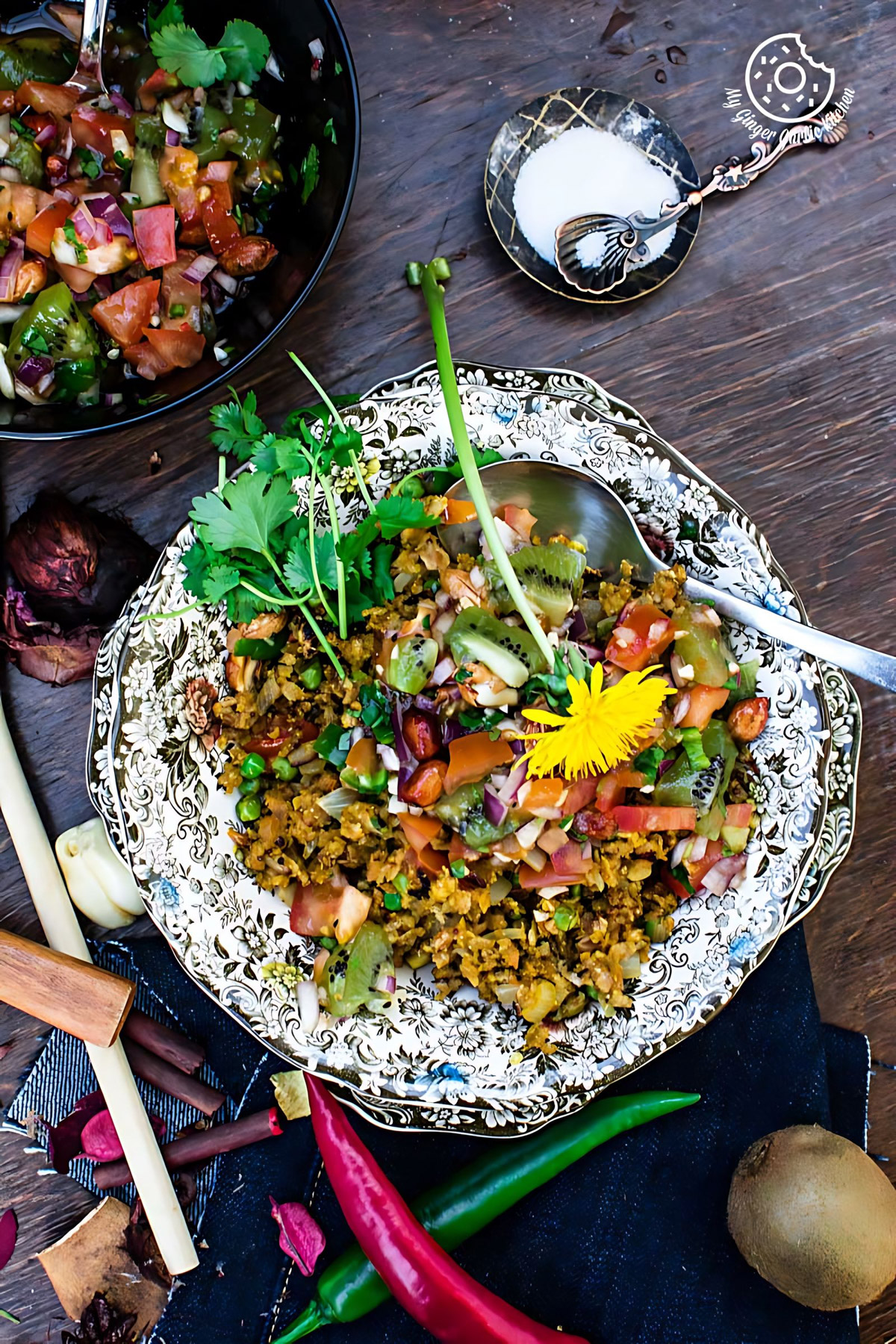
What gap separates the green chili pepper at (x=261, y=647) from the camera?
86.4 inches

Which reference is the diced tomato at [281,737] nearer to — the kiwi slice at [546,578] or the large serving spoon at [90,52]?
the kiwi slice at [546,578]

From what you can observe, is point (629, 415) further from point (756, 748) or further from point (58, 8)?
point (58, 8)

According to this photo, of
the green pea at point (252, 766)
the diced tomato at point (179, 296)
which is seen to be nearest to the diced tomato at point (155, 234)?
the diced tomato at point (179, 296)

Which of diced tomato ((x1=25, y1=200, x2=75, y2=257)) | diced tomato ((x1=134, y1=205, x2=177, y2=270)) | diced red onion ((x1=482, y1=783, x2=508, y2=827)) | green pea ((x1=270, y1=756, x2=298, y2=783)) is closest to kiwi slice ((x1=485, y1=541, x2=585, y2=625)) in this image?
diced red onion ((x1=482, y1=783, x2=508, y2=827))

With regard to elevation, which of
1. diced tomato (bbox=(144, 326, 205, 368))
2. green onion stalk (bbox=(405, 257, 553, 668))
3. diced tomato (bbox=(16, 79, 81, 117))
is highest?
diced tomato (bbox=(16, 79, 81, 117))

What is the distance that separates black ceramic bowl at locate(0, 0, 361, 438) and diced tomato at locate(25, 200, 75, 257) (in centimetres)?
36

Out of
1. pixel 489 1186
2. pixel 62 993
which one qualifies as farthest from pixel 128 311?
pixel 489 1186

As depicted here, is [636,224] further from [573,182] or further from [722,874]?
[722,874]

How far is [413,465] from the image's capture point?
2.22 metres

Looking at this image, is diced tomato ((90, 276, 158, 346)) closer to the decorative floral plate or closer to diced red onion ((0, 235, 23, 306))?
diced red onion ((0, 235, 23, 306))

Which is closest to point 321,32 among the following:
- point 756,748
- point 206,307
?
point 206,307

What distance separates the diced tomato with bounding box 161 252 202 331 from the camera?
224 centimetres

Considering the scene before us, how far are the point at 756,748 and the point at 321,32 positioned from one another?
1952 millimetres

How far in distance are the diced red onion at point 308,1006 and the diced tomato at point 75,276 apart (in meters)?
1.75
